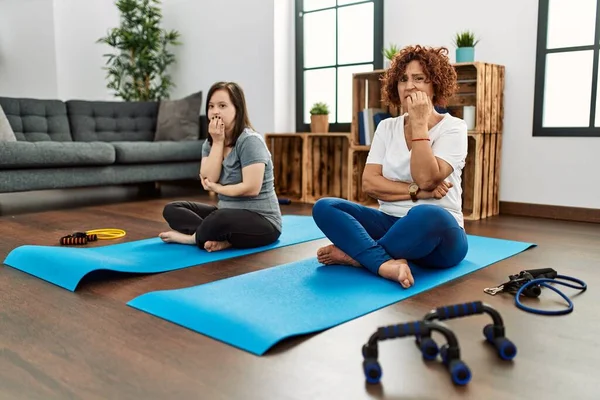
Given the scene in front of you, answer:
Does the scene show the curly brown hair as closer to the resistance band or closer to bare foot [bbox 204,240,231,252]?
the resistance band

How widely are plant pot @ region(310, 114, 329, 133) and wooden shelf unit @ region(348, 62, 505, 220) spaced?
34 centimetres

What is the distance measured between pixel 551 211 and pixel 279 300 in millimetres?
2385

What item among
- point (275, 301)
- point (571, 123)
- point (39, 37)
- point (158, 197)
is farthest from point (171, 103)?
point (275, 301)

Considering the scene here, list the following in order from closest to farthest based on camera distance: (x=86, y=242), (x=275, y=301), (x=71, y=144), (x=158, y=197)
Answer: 1. (x=275, y=301)
2. (x=86, y=242)
3. (x=71, y=144)
4. (x=158, y=197)

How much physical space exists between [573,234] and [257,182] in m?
1.71

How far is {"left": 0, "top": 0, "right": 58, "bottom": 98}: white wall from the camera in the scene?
6184 millimetres

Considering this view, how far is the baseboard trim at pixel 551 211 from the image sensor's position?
3.29m

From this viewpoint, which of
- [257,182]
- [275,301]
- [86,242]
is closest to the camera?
[275,301]

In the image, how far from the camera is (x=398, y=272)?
1.85 metres

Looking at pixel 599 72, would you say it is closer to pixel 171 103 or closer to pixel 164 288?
pixel 164 288

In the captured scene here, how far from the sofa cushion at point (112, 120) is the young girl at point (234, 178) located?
261cm

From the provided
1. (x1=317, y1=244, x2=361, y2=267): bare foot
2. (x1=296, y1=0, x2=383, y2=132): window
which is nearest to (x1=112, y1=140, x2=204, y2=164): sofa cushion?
(x1=296, y1=0, x2=383, y2=132): window

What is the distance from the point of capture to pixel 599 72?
3.24 m

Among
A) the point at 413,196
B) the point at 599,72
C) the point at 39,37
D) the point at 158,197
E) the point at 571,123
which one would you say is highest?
the point at 39,37
